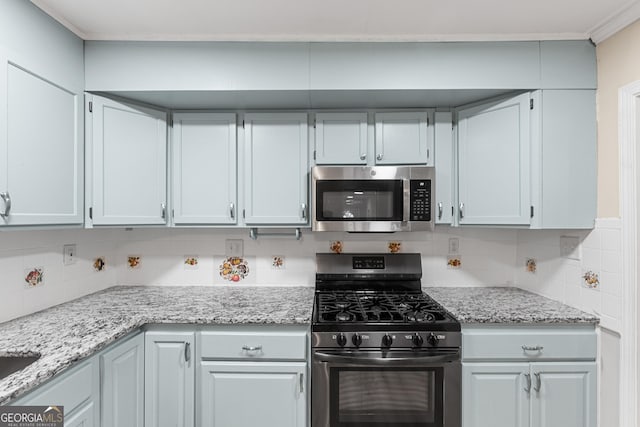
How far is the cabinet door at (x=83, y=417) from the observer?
1.23 meters

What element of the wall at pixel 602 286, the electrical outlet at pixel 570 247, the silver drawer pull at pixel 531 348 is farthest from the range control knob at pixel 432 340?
the electrical outlet at pixel 570 247

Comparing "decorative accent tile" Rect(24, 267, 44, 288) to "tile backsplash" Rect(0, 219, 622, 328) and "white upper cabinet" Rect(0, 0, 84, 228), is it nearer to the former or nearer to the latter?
"white upper cabinet" Rect(0, 0, 84, 228)

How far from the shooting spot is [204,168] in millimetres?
2062

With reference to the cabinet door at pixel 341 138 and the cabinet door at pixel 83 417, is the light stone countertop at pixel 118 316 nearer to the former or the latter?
the cabinet door at pixel 83 417

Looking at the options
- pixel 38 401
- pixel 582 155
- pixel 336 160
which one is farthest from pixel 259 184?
pixel 582 155

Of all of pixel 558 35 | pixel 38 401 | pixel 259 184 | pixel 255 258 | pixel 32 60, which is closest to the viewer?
pixel 38 401

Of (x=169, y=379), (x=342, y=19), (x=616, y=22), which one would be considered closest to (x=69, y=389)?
(x=169, y=379)

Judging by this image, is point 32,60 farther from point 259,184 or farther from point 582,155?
point 582,155

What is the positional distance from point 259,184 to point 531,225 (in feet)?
5.05

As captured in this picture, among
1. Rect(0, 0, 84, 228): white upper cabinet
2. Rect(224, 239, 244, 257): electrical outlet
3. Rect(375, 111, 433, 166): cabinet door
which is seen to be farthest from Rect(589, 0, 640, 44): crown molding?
Rect(0, 0, 84, 228): white upper cabinet

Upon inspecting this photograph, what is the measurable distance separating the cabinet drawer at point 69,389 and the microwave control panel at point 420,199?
171 centimetres

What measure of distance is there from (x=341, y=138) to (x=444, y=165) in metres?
0.65

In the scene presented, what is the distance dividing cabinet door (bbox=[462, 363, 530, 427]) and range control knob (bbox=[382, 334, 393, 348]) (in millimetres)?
394

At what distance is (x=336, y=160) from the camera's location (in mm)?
2049
